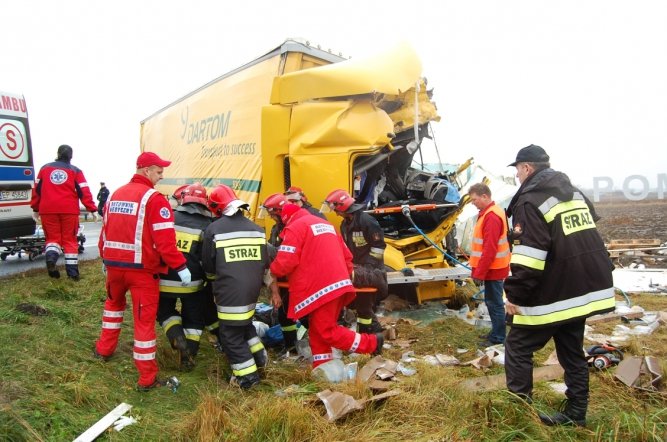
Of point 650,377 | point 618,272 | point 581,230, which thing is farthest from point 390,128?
point 618,272

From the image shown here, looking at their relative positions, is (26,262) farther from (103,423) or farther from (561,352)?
(561,352)

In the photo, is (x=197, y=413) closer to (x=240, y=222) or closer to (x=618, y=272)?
(x=240, y=222)

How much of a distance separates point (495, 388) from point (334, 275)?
1391 mm

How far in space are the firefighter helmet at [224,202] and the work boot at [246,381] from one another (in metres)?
1.26

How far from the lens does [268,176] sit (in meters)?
5.87

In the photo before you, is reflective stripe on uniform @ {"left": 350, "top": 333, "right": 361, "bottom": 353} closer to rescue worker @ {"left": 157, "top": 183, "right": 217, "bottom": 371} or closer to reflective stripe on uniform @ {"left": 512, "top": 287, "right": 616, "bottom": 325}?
rescue worker @ {"left": 157, "top": 183, "right": 217, "bottom": 371}

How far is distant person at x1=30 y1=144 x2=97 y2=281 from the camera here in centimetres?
589

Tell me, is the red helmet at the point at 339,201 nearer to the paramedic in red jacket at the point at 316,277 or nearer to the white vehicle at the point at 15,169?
the paramedic in red jacket at the point at 316,277

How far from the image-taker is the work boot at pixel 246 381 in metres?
3.62

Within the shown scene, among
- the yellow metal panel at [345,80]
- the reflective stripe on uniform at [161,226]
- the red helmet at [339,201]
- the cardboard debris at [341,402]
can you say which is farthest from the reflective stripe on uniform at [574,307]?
the yellow metal panel at [345,80]

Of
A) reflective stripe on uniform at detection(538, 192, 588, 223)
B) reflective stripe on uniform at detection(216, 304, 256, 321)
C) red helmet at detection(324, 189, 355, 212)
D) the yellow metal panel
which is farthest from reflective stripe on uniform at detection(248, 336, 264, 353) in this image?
the yellow metal panel

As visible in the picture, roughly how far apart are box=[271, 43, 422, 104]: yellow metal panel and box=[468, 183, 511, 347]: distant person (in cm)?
182

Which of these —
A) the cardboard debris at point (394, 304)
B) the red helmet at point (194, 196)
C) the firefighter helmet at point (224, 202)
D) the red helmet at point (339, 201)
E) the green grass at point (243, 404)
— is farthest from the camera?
the cardboard debris at point (394, 304)

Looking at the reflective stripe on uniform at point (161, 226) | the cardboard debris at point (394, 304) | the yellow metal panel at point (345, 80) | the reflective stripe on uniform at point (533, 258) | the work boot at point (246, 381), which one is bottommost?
the cardboard debris at point (394, 304)
